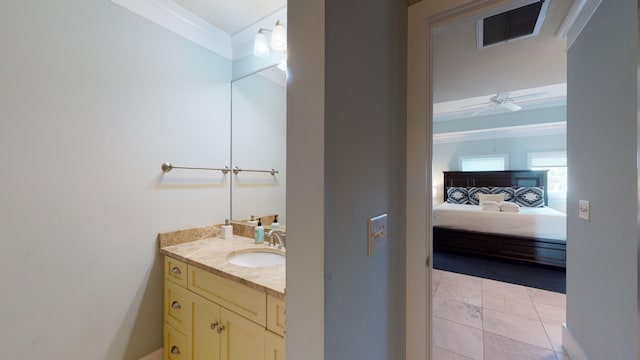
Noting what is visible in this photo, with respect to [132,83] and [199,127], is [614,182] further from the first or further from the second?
[132,83]

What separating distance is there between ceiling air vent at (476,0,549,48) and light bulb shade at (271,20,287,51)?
134 centimetres

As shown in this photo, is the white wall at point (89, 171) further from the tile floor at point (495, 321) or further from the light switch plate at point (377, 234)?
the tile floor at point (495, 321)

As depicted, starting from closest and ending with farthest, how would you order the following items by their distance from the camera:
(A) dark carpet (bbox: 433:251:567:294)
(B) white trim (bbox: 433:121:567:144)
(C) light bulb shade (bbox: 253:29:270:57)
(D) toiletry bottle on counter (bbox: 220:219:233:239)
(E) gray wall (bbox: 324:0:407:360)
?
1. (E) gray wall (bbox: 324:0:407:360)
2. (C) light bulb shade (bbox: 253:29:270:57)
3. (D) toiletry bottle on counter (bbox: 220:219:233:239)
4. (A) dark carpet (bbox: 433:251:567:294)
5. (B) white trim (bbox: 433:121:567:144)

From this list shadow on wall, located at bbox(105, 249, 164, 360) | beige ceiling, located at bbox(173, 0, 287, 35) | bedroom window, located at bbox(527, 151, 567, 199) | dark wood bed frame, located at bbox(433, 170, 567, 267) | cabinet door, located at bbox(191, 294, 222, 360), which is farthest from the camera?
bedroom window, located at bbox(527, 151, 567, 199)

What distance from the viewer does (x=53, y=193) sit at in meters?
1.31

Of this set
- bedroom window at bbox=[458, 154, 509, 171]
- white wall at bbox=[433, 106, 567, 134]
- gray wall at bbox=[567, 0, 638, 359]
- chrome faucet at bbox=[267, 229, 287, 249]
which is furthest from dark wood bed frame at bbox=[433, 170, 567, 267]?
chrome faucet at bbox=[267, 229, 287, 249]

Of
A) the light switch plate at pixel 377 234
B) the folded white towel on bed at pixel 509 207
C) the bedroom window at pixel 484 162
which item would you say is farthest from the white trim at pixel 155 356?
the bedroom window at pixel 484 162

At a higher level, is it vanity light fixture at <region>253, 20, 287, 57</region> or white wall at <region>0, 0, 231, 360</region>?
vanity light fixture at <region>253, 20, 287, 57</region>

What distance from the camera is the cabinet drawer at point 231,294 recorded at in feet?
3.63

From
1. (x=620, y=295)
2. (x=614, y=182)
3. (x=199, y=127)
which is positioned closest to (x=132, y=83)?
(x=199, y=127)

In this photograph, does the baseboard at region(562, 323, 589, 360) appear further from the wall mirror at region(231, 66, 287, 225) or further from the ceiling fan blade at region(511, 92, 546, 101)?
the ceiling fan blade at region(511, 92, 546, 101)

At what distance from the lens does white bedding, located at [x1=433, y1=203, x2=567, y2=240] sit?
3451 millimetres

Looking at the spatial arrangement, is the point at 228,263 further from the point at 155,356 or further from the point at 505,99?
the point at 505,99

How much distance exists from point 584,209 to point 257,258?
82.2 inches
